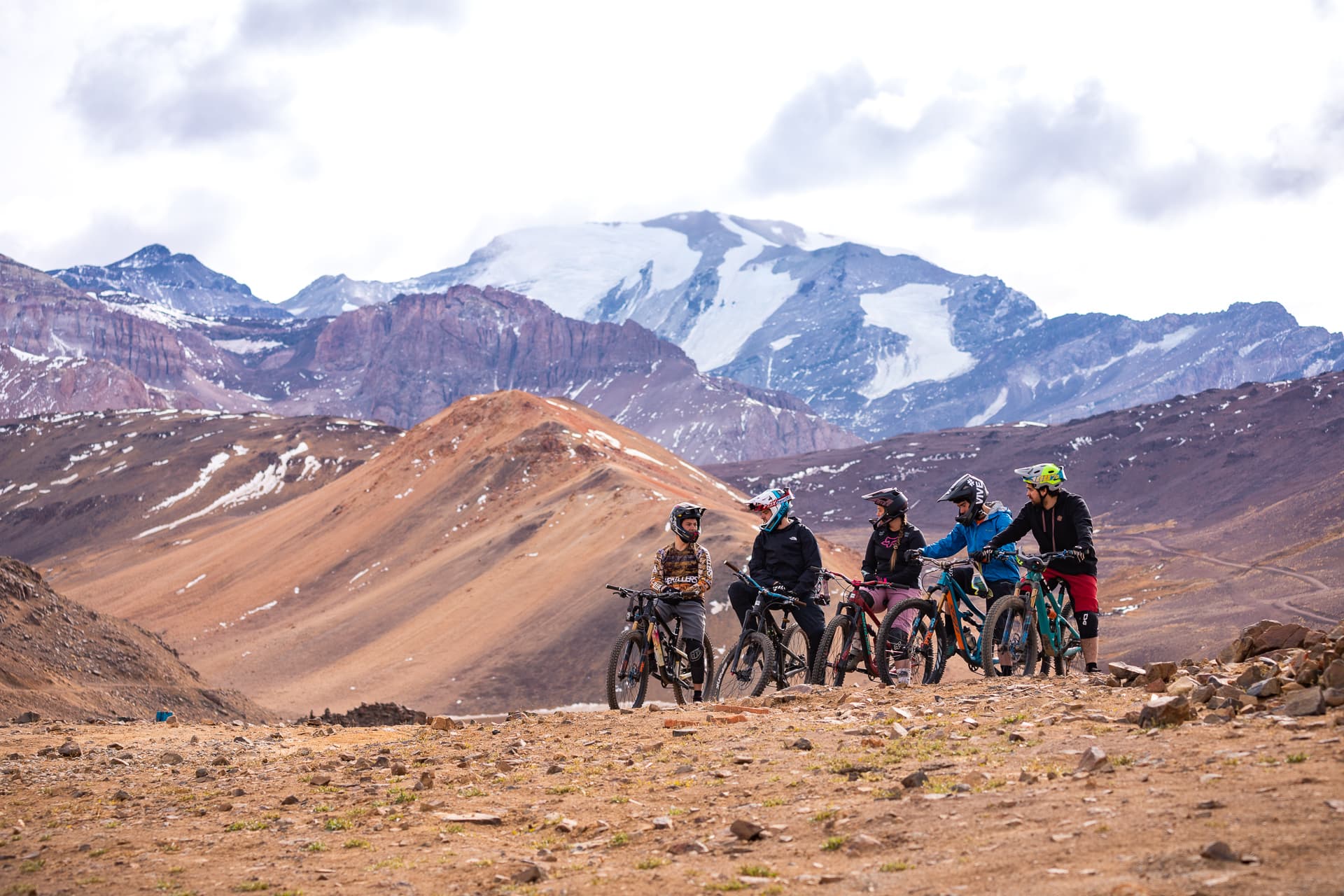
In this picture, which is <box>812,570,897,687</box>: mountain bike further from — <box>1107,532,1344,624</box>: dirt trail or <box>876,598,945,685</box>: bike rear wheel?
<box>1107,532,1344,624</box>: dirt trail

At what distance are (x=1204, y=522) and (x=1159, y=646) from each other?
84.3 m

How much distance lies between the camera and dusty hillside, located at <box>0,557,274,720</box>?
25656mm

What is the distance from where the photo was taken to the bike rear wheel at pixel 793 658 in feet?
48.5

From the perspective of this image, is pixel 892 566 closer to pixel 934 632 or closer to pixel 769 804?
pixel 934 632

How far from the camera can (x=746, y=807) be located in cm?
869

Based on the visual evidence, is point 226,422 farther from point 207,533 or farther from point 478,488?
point 478,488

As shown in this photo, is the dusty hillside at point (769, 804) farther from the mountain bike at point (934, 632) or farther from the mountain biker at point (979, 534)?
the mountain biker at point (979, 534)

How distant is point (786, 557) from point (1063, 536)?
10.1ft

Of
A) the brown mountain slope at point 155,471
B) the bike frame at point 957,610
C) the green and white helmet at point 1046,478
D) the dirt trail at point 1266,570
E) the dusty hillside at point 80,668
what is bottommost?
the dirt trail at point 1266,570

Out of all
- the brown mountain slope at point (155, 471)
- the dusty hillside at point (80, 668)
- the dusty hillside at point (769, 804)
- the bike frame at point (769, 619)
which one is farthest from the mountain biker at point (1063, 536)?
the brown mountain slope at point (155, 471)

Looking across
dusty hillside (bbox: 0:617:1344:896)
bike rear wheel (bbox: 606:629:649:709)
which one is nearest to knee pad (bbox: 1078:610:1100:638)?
dusty hillside (bbox: 0:617:1344:896)

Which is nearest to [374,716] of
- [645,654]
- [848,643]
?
[645,654]

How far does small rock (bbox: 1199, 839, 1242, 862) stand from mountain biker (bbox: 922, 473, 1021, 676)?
773cm

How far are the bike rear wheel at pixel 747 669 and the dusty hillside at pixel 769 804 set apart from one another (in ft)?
4.83
